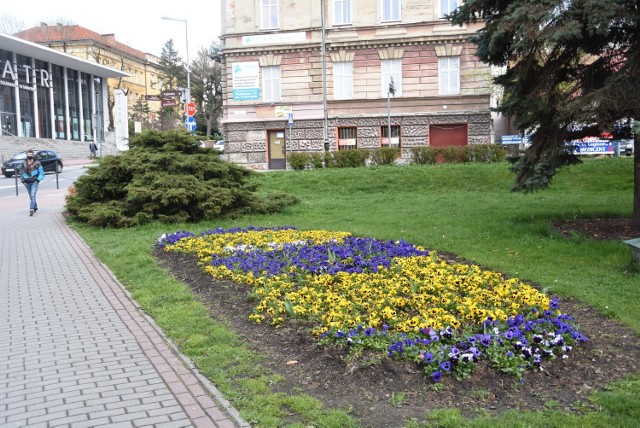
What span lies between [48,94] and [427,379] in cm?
7383

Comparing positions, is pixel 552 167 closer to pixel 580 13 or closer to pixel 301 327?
pixel 580 13

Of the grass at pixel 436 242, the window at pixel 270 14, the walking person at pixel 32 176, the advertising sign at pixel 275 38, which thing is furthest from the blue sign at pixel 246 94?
the walking person at pixel 32 176

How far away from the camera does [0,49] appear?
6250cm

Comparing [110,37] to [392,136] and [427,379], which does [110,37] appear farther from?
[427,379]

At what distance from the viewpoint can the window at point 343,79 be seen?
3562 cm

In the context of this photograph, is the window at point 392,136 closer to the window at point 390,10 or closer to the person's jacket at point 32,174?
the window at point 390,10

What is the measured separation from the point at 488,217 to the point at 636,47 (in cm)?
469

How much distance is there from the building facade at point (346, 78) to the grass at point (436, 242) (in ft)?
37.3

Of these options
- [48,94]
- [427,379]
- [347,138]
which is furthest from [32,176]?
[48,94]

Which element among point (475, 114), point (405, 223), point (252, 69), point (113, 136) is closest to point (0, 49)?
point (113, 136)

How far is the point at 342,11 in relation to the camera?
35469 mm

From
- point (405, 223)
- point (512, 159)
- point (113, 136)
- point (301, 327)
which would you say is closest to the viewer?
point (301, 327)

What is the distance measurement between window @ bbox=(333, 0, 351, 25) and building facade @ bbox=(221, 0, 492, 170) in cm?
6

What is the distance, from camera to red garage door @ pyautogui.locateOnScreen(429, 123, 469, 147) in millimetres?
34562
